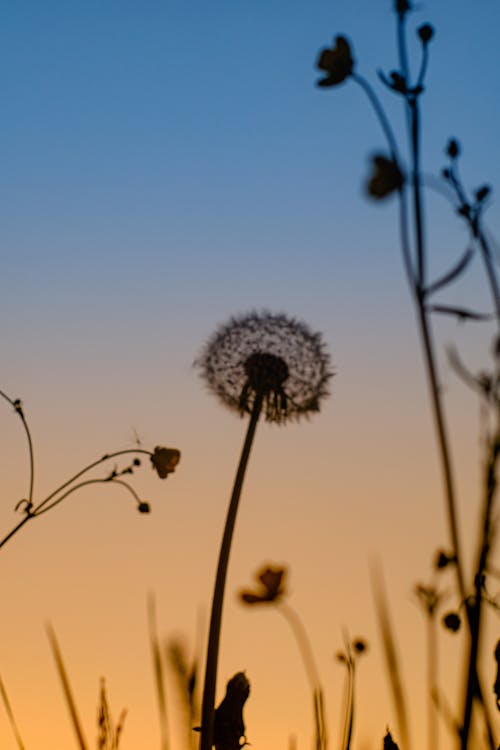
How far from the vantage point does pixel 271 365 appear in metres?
3.74

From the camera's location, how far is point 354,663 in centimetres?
161

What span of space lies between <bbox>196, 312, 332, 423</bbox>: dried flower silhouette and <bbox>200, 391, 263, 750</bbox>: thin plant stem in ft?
3.06

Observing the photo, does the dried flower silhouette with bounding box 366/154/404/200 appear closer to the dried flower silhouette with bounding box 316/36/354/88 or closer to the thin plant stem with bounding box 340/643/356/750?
the dried flower silhouette with bounding box 316/36/354/88

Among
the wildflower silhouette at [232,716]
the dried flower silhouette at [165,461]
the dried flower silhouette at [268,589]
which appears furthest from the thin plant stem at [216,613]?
the dried flower silhouette at [268,589]

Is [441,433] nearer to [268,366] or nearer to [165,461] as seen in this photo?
[165,461]

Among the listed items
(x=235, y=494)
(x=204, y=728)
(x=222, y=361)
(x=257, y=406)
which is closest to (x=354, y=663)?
(x=204, y=728)

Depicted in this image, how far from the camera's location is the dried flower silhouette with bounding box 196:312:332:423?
371 cm

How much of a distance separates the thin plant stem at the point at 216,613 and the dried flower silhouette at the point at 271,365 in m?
0.93

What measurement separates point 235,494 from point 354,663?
3.26ft

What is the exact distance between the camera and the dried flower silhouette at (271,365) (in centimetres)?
371

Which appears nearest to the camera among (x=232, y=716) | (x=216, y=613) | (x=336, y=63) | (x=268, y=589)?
(x=336, y=63)

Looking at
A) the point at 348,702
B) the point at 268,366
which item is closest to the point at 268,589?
the point at 348,702

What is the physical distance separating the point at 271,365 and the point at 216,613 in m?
1.68

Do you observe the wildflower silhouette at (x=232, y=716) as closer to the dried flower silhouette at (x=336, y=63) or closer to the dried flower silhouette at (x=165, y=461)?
the dried flower silhouette at (x=165, y=461)
